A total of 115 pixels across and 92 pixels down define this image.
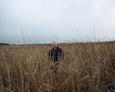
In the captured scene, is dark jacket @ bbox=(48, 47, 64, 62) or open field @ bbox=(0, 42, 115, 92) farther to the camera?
dark jacket @ bbox=(48, 47, 64, 62)

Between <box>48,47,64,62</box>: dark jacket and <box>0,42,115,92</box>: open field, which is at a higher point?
<box>48,47,64,62</box>: dark jacket

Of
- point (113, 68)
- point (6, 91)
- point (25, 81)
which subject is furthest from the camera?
point (113, 68)

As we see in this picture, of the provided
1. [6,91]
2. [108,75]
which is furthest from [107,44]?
[6,91]

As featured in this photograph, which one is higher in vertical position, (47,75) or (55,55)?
(55,55)

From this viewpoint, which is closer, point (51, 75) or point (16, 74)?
point (51, 75)

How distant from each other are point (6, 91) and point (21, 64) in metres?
0.58

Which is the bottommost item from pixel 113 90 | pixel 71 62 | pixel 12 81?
pixel 113 90

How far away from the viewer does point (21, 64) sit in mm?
3766

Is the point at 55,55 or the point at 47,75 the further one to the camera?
the point at 55,55

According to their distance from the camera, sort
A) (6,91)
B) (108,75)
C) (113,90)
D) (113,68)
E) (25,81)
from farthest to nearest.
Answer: (113,68) → (108,75) → (113,90) → (25,81) → (6,91)

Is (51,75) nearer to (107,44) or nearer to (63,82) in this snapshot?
(63,82)

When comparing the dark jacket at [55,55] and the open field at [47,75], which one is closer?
the open field at [47,75]

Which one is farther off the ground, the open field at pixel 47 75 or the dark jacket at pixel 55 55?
the dark jacket at pixel 55 55

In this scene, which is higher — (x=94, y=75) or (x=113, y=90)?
(x=94, y=75)
